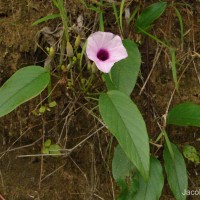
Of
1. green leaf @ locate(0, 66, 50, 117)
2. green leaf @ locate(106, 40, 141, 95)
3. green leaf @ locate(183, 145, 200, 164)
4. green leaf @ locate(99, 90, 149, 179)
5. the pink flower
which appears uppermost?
the pink flower

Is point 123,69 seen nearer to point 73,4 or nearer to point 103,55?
point 103,55

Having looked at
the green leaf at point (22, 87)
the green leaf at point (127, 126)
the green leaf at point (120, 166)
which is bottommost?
the green leaf at point (120, 166)

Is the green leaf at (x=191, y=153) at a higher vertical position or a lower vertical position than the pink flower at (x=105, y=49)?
lower

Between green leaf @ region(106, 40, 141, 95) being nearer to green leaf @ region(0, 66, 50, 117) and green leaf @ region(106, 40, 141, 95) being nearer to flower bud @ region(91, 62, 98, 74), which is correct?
flower bud @ region(91, 62, 98, 74)

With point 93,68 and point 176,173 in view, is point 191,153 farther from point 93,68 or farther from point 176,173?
point 93,68

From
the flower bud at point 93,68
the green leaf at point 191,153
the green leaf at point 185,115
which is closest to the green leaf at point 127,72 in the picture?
the flower bud at point 93,68

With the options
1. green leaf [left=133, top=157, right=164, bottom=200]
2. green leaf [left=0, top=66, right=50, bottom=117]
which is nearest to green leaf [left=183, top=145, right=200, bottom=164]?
green leaf [left=133, top=157, right=164, bottom=200]

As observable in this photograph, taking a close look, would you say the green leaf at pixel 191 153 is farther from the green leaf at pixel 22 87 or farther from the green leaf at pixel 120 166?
the green leaf at pixel 22 87

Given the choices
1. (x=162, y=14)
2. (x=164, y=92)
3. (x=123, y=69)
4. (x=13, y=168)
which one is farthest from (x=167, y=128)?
(x=13, y=168)
